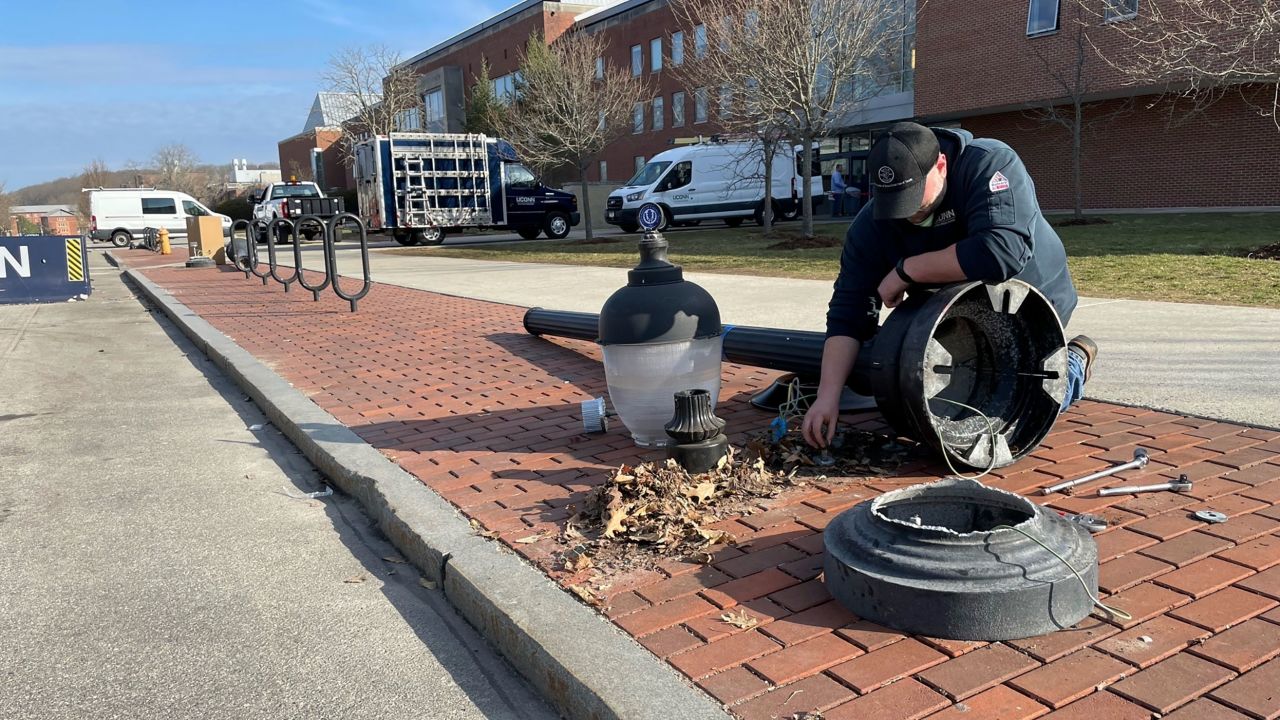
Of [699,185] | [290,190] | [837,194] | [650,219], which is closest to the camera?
[650,219]

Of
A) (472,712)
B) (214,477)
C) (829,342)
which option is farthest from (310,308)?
(472,712)

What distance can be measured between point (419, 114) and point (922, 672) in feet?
175

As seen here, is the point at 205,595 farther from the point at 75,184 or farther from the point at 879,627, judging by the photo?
the point at 75,184

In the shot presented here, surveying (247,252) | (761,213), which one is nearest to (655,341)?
(247,252)

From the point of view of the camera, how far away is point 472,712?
2.56 meters

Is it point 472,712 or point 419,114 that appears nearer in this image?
point 472,712

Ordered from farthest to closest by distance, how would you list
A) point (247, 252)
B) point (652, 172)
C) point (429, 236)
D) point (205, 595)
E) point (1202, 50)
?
1. point (652, 172)
2. point (429, 236)
3. point (1202, 50)
4. point (247, 252)
5. point (205, 595)

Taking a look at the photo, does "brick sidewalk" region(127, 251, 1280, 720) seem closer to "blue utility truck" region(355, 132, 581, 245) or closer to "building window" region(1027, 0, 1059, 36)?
"blue utility truck" region(355, 132, 581, 245)

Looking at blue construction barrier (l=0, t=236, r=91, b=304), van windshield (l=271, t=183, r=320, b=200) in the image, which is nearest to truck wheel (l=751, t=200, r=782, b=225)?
van windshield (l=271, t=183, r=320, b=200)

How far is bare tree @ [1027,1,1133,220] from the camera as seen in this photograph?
22.1 meters

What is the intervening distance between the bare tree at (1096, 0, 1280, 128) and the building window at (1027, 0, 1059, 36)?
1.79m

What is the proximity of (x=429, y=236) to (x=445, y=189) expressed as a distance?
5.07ft

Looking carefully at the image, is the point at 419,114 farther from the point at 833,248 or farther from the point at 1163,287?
the point at 1163,287

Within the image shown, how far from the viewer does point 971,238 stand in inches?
138
